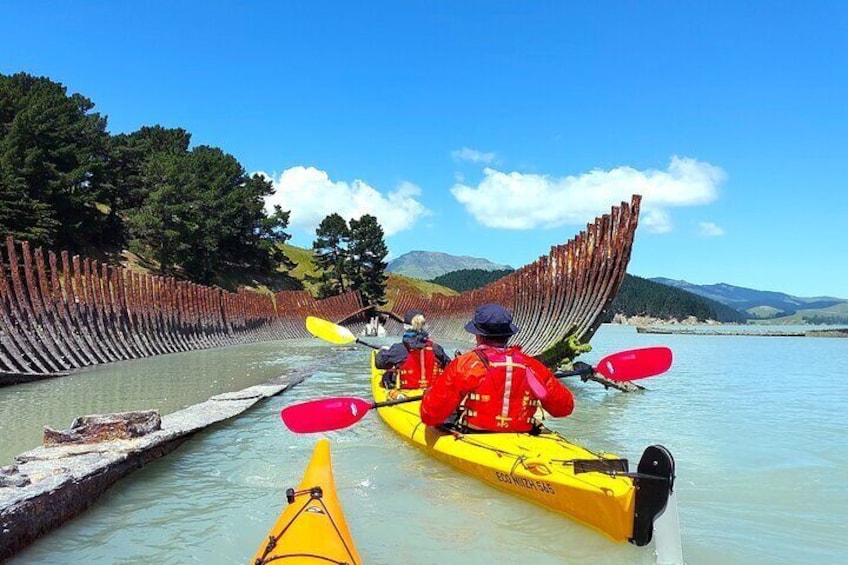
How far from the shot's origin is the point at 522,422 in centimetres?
691

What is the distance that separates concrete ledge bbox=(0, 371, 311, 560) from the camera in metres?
4.86

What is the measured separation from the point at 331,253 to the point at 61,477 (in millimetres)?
70659

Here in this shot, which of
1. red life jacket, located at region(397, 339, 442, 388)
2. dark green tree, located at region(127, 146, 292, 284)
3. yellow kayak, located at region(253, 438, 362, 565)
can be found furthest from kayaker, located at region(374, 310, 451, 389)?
dark green tree, located at region(127, 146, 292, 284)

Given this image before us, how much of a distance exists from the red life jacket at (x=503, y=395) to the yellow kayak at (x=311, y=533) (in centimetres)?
242

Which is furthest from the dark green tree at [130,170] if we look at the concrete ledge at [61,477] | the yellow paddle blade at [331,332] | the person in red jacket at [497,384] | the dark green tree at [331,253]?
the person in red jacket at [497,384]

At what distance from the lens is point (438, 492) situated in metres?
6.95

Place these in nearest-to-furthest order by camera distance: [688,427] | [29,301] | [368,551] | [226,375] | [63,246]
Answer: [368,551] < [688,427] < [29,301] < [226,375] < [63,246]

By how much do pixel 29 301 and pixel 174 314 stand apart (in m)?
9.57

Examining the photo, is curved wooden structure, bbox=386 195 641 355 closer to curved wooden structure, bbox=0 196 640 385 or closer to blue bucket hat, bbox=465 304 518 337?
curved wooden structure, bbox=0 196 640 385

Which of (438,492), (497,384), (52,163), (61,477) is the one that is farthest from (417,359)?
(52,163)

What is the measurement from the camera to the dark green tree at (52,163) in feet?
135

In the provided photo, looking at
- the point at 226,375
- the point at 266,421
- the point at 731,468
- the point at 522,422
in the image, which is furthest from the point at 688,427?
the point at 226,375

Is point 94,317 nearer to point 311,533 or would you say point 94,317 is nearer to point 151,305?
point 151,305

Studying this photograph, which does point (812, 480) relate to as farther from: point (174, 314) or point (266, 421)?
point (174, 314)
